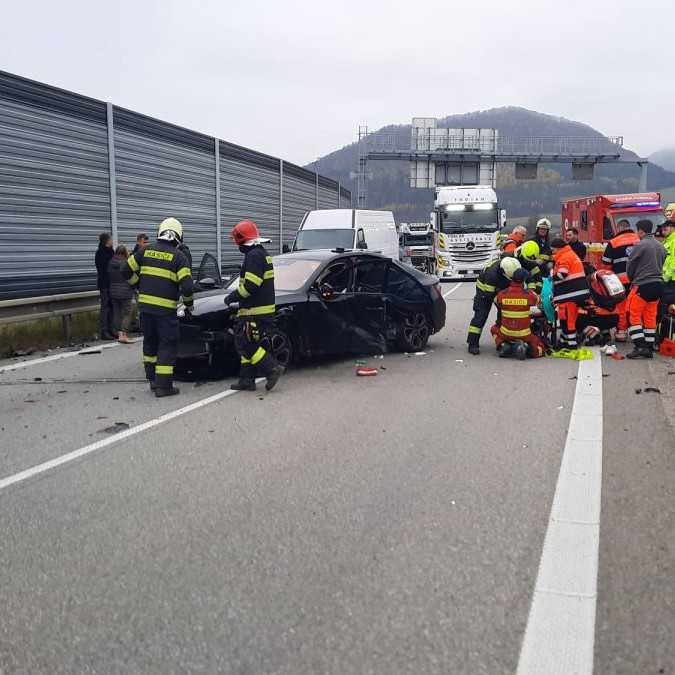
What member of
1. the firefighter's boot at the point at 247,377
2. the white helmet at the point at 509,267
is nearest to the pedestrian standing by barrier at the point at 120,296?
the firefighter's boot at the point at 247,377

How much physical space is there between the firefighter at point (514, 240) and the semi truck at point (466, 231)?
1372 cm

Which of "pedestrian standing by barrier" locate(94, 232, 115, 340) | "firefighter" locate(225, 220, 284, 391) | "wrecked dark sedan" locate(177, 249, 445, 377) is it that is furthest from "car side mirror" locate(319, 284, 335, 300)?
"pedestrian standing by barrier" locate(94, 232, 115, 340)

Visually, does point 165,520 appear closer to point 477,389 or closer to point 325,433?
point 325,433

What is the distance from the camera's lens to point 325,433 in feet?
20.6

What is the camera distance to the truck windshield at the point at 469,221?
88.0 ft

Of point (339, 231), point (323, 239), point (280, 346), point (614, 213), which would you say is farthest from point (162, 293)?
point (614, 213)

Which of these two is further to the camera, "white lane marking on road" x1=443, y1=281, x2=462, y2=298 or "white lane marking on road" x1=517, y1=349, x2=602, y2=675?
"white lane marking on road" x1=443, y1=281, x2=462, y2=298

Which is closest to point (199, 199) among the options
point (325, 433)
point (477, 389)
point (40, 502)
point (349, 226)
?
point (349, 226)

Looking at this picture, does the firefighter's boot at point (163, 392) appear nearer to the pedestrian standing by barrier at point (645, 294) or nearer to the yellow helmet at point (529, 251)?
the yellow helmet at point (529, 251)

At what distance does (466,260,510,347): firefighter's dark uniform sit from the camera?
418 inches

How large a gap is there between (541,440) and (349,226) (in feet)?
45.8

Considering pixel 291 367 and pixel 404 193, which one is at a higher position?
pixel 404 193

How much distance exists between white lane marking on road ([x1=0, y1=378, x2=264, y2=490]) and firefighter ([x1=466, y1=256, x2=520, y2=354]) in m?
4.15

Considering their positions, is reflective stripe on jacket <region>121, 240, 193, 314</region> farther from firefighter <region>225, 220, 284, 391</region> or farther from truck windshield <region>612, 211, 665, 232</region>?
truck windshield <region>612, 211, 665, 232</region>
